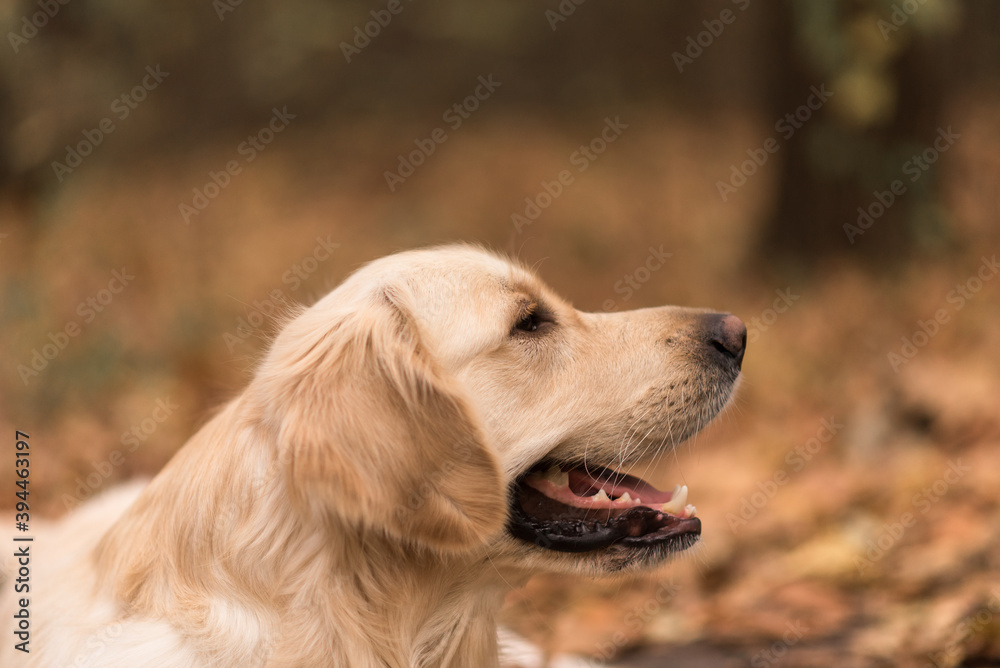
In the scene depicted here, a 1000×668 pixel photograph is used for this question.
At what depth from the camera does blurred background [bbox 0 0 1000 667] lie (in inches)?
173

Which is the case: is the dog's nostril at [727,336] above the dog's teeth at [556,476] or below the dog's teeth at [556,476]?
above

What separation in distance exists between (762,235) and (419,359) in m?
5.61

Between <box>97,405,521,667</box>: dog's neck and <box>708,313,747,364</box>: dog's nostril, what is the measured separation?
117 cm

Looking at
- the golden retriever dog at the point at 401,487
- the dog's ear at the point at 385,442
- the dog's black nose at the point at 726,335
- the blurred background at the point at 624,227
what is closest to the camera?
the dog's ear at the point at 385,442

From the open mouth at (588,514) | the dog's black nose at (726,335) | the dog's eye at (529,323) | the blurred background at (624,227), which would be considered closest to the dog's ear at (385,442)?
the open mouth at (588,514)

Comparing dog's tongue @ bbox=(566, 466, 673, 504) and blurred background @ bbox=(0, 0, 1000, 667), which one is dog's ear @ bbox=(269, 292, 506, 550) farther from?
blurred background @ bbox=(0, 0, 1000, 667)

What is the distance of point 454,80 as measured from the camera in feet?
33.7

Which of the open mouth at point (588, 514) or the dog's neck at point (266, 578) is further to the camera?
the open mouth at point (588, 514)

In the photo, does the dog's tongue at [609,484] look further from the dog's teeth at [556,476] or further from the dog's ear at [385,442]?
the dog's ear at [385,442]

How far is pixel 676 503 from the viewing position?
9.47 feet

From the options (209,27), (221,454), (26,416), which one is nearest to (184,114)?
(209,27)

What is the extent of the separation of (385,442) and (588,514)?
0.84 meters

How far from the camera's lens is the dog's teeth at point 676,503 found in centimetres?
287

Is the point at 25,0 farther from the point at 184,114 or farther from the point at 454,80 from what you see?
the point at 454,80
